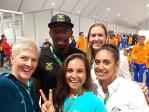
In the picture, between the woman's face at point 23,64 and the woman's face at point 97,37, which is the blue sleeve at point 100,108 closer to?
the woman's face at point 23,64

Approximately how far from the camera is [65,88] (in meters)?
2.74

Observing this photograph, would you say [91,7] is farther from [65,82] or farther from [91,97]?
[91,97]

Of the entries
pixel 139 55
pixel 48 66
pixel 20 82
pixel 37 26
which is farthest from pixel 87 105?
pixel 37 26

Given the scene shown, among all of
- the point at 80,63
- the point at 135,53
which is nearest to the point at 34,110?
the point at 80,63

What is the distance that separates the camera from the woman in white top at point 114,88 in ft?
8.35

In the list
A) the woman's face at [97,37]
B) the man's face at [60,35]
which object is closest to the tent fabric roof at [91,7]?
the woman's face at [97,37]

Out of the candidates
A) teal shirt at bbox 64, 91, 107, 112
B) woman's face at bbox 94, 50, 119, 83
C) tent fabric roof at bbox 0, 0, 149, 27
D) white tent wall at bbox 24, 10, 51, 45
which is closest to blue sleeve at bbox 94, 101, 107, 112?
teal shirt at bbox 64, 91, 107, 112

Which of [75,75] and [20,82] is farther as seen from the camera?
[75,75]

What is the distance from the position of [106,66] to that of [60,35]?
0.73 m

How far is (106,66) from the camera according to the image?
9.08 feet

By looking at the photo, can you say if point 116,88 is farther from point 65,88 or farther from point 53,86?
point 53,86

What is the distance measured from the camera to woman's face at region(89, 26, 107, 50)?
358 centimetres

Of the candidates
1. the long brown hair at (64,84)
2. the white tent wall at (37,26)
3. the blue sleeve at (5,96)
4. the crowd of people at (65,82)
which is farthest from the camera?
the white tent wall at (37,26)

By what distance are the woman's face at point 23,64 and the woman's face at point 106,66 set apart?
679mm
